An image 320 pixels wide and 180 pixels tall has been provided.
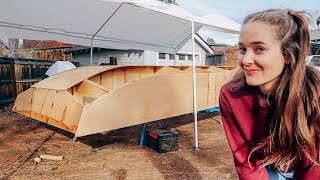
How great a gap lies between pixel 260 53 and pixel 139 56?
44.8ft

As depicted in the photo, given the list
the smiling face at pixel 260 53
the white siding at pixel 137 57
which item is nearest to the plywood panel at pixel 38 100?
the smiling face at pixel 260 53

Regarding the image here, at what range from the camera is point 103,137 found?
18.7ft

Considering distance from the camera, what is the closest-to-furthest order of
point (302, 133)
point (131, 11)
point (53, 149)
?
point (302, 133)
point (53, 149)
point (131, 11)

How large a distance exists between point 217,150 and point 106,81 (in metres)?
2.64

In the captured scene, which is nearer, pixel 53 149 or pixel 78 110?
pixel 78 110

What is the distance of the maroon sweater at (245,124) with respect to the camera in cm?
151

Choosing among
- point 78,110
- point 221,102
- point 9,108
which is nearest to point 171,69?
point 78,110

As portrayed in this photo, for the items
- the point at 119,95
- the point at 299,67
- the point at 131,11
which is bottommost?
the point at 119,95

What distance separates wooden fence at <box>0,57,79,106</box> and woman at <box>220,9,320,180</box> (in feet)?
31.0

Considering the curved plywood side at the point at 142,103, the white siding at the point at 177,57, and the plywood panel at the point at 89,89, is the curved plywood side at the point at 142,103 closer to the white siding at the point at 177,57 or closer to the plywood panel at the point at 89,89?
the plywood panel at the point at 89,89

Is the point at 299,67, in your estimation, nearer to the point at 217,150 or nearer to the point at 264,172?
the point at 264,172

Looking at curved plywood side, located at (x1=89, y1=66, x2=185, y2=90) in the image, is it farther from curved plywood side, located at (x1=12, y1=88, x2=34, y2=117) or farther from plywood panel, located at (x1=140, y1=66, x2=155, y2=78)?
curved plywood side, located at (x1=12, y1=88, x2=34, y2=117)

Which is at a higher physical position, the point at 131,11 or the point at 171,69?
the point at 131,11

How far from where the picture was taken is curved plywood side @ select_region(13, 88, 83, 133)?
3.86 metres
